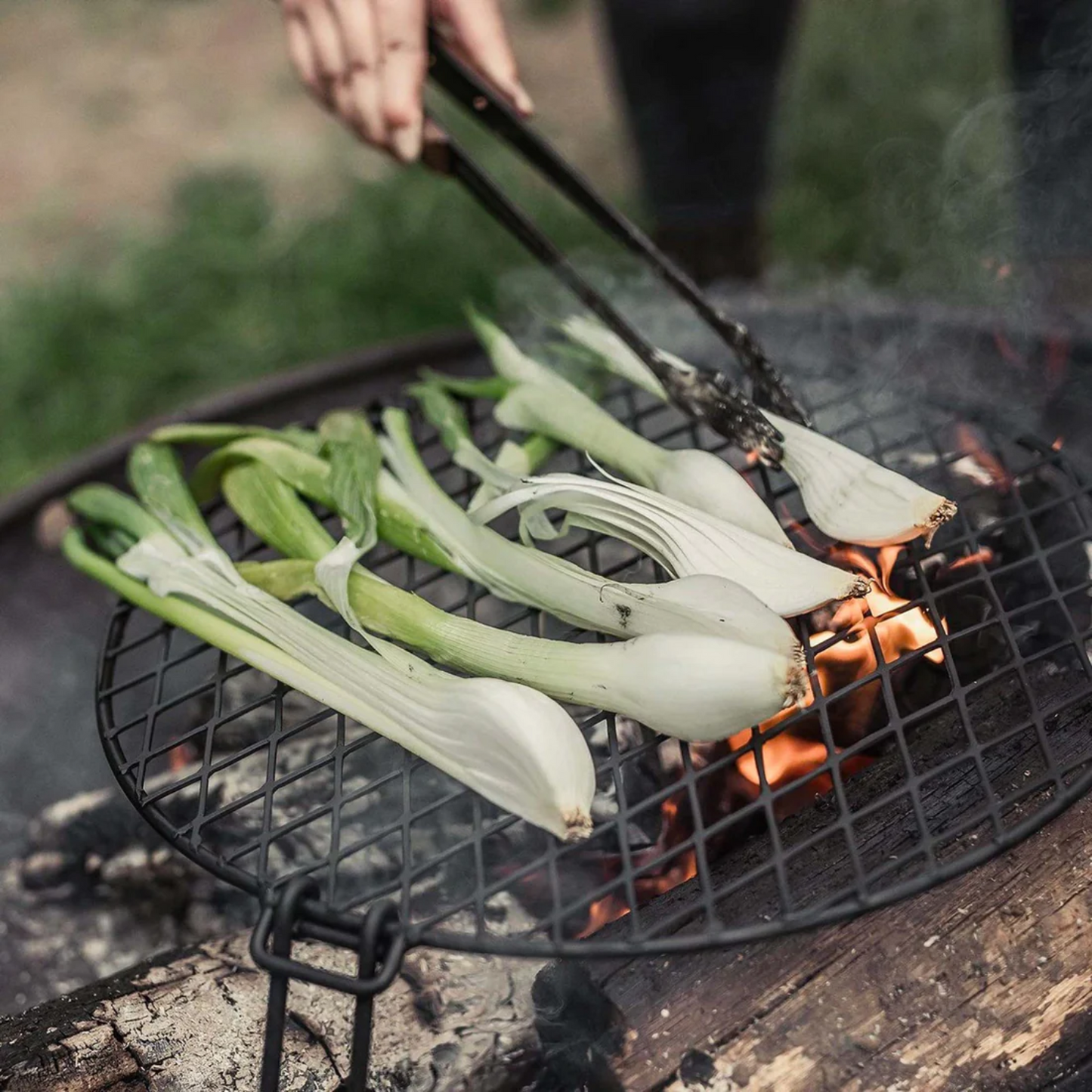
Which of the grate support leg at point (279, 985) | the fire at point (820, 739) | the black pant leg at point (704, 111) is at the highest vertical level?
the black pant leg at point (704, 111)

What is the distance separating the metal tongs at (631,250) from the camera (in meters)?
2.08

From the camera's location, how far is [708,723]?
1.56m

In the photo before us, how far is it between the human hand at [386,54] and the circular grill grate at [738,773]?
676mm

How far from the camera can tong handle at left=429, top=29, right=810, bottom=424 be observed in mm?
2129

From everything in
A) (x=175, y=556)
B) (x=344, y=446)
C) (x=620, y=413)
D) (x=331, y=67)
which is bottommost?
(x=175, y=556)

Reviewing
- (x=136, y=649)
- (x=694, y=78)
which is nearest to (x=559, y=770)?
(x=136, y=649)

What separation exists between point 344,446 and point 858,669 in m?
1.09

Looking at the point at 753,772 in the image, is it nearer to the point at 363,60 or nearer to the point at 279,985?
the point at 279,985

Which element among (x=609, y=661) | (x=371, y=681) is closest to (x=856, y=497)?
(x=609, y=661)

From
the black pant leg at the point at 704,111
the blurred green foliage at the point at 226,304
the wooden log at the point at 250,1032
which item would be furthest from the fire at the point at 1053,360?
the blurred green foliage at the point at 226,304

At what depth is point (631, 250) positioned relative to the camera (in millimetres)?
2230

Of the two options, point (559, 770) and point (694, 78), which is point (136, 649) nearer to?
point (559, 770)

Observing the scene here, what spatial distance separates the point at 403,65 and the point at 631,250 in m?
0.60

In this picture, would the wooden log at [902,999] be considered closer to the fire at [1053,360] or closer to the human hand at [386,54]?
the fire at [1053,360]
